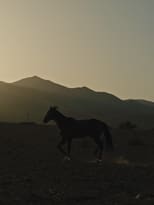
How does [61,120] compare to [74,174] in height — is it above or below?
above

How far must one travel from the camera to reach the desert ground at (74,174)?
53.6ft

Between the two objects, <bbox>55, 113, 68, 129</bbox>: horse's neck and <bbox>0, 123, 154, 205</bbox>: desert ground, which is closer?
<bbox>0, 123, 154, 205</bbox>: desert ground

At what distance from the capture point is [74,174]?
21.0 meters

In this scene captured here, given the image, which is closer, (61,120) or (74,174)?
(74,174)

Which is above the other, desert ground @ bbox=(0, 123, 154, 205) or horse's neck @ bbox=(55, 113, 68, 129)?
horse's neck @ bbox=(55, 113, 68, 129)

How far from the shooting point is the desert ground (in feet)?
53.6

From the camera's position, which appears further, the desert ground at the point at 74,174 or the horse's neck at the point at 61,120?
the horse's neck at the point at 61,120

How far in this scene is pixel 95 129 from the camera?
2650 centimetres

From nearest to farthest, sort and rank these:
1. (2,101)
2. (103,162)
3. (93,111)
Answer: (103,162)
(2,101)
(93,111)

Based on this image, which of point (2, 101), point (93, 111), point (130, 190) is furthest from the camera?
point (93, 111)

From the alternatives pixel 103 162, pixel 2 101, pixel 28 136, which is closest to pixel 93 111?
pixel 2 101

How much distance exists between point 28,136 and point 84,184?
17.6 m

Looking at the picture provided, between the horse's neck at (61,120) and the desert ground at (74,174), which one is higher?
the horse's neck at (61,120)

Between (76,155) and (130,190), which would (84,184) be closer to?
(130,190)
